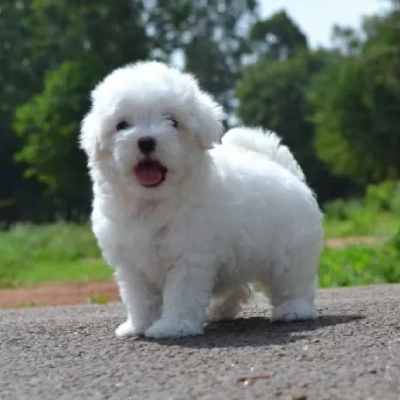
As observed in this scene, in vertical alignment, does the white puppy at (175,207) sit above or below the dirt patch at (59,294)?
above

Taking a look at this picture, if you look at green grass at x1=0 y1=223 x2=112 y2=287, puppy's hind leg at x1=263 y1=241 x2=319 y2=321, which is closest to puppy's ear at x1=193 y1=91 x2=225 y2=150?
→ puppy's hind leg at x1=263 y1=241 x2=319 y2=321

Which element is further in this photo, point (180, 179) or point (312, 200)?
point (312, 200)

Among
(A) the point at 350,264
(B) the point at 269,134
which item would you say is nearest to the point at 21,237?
(A) the point at 350,264

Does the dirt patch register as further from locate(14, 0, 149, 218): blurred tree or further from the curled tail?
locate(14, 0, 149, 218): blurred tree

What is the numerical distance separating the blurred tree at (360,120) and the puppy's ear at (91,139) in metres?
41.9

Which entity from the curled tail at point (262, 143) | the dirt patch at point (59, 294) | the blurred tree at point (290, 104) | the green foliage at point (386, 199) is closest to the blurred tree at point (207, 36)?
the blurred tree at point (290, 104)

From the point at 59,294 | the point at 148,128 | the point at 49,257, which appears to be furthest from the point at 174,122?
the point at 49,257

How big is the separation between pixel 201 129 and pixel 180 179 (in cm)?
33

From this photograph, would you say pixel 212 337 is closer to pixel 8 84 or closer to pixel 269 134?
pixel 269 134

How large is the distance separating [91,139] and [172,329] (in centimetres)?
128

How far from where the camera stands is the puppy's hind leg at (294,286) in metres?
6.78

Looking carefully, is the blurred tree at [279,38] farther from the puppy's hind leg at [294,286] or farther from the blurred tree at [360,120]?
the puppy's hind leg at [294,286]

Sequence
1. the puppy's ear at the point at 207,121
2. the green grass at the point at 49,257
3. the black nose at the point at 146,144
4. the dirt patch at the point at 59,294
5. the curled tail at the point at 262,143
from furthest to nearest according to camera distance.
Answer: the green grass at the point at 49,257 < the dirt patch at the point at 59,294 < the curled tail at the point at 262,143 < the puppy's ear at the point at 207,121 < the black nose at the point at 146,144

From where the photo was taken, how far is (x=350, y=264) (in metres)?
15.4
